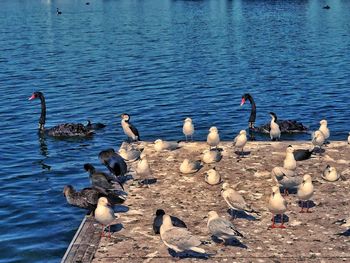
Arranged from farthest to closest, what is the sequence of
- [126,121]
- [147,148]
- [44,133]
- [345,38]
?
[345,38], [44,133], [126,121], [147,148]

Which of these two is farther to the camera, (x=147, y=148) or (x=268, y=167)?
(x=147, y=148)

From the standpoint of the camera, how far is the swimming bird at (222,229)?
15.6 metres

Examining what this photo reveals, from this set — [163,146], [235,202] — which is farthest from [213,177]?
[163,146]

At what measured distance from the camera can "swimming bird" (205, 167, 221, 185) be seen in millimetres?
21141

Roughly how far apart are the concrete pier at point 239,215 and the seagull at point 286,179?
1.31 ft

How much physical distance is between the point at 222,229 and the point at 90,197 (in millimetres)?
5413

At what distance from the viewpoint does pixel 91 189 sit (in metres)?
19.6

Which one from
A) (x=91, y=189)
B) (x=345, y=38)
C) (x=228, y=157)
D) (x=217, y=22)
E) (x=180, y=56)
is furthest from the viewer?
(x=217, y=22)

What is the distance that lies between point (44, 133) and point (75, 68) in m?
26.4

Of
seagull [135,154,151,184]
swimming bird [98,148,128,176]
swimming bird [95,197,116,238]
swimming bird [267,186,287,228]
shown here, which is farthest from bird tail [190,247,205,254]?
swimming bird [98,148,128,176]

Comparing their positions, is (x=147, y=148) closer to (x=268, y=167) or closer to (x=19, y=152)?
(x=268, y=167)

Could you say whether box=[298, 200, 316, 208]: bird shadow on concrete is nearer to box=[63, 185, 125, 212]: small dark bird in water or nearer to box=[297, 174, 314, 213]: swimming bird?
box=[297, 174, 314, 213]: swimming bird

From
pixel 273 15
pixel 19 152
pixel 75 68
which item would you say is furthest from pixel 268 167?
pixel 273 15

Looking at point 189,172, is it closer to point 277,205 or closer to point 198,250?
point 277,205
